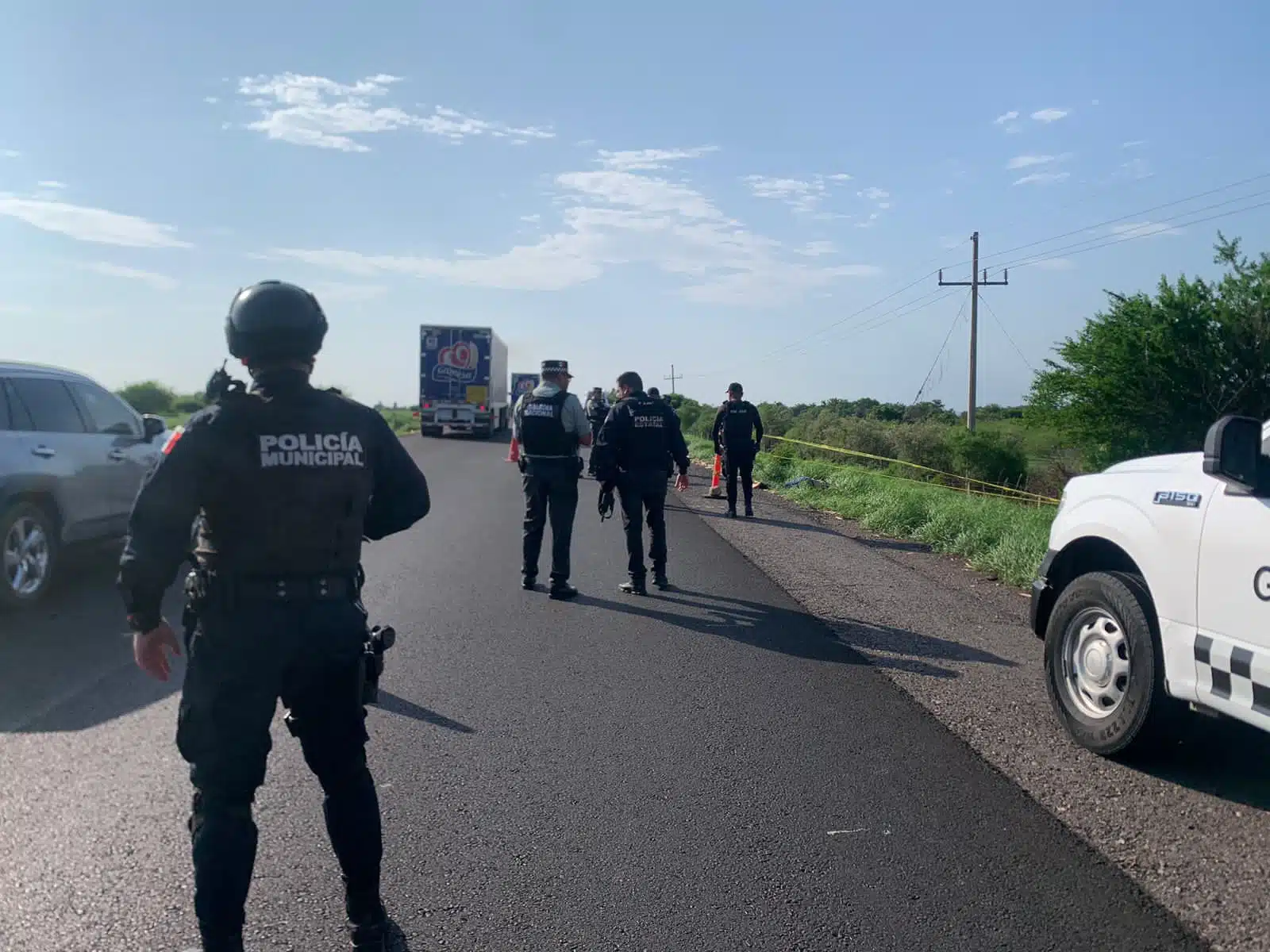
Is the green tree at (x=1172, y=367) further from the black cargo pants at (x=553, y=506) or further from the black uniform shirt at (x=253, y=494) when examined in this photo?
the black uniform shirt at (x=253, y=494)

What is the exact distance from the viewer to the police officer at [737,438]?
15.6 meters

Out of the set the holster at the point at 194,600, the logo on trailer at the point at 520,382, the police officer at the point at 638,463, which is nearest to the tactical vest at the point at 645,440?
the police officer at the point at 638,463

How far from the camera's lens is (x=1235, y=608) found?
4348mm

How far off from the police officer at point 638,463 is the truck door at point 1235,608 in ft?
18.2

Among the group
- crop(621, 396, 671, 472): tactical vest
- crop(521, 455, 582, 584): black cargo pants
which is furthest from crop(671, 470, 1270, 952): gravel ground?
crop(521, 455, 582, 584): black cargo pants

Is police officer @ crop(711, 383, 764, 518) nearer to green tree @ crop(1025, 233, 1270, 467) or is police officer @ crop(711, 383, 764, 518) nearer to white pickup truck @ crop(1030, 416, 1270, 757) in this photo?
white pickup truck @ crop(1030, 416, 1270, 757)

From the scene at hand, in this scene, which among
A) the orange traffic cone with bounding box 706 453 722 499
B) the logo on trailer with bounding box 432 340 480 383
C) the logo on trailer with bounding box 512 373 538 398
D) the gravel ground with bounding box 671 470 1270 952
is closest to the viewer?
the gravel ground with bounding box 671 470 1270 952

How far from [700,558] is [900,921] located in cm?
815

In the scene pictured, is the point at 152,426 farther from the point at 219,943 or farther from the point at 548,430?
the point at 219,943

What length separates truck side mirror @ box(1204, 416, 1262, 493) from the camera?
14.1 feet

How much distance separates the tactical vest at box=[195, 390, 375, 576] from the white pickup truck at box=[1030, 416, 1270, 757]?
11.1 feet

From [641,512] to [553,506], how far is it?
0.85 metres

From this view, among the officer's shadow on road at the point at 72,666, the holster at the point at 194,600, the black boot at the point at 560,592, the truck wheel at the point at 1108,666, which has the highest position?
the holster at the point at 194,600

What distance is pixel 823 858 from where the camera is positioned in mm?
4039
